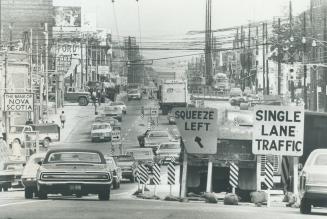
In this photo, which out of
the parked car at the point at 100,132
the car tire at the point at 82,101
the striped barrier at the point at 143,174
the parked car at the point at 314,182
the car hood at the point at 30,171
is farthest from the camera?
the car tire at the point at 82,101

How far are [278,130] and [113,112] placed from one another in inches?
2014

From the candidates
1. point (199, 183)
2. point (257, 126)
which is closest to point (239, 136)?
point (199, 183)

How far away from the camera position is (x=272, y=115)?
76.9ft

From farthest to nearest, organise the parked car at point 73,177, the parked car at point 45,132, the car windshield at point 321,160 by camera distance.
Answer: the parked car at point 45,132
the parked car at point 73,177
the car windshield at point 321,160

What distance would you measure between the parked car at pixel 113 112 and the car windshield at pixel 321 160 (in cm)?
5443

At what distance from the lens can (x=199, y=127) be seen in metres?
25.4

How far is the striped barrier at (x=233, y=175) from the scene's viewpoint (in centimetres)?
2725

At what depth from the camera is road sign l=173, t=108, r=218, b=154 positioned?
83.1ft

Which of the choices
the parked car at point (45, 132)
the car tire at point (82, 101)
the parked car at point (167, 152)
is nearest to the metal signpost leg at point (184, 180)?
the parked car at point (167, 152)

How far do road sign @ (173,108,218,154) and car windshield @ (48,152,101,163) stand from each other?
154 inches

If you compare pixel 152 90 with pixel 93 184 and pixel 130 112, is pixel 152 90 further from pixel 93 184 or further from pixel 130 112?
pixel 93 184

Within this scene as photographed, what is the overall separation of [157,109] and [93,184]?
2163 inches

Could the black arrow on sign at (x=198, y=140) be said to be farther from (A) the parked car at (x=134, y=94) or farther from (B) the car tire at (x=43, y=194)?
(A) the parked car at (x=134, y=94)

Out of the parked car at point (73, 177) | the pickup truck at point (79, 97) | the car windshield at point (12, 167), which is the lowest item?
the car windshield at point (12, 167)
